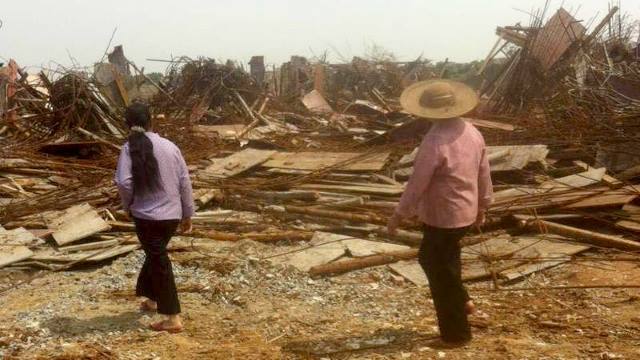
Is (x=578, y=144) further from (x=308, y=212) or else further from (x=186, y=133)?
(x=186, y=133)

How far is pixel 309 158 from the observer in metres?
9.61

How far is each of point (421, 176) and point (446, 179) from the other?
15 cm

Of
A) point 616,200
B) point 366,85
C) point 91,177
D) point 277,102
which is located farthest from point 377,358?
point 366,85

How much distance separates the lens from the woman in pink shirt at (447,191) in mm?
3684

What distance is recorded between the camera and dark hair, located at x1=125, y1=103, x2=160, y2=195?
13.4 ft

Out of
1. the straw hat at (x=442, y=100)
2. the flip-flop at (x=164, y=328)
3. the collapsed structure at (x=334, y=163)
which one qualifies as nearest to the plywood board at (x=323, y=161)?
the collapsed structure at (x=334, y=163)

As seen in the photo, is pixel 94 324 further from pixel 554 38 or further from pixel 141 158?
pixel 554 38

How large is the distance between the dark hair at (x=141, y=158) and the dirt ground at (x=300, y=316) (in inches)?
42.0

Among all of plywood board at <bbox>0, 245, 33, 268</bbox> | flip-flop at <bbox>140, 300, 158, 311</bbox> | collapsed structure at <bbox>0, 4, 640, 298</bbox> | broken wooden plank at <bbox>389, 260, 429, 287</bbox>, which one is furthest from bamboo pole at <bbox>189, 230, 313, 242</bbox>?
flip-flop at <bbox>140, 300, 158, 311</bbox>

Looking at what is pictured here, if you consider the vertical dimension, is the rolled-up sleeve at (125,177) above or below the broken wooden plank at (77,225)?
above

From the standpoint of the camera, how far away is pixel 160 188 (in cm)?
416

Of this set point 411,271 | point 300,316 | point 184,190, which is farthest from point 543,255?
point 184,190

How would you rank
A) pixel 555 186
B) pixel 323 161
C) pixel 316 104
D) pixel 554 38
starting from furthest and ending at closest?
pixel 316 104 → pixel 554 38 → pixel 323 161 → pixel 555 186

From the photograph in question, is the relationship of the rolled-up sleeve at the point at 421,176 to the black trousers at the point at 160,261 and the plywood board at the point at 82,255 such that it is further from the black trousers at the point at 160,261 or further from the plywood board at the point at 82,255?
the plywood board at the point at 82,255
